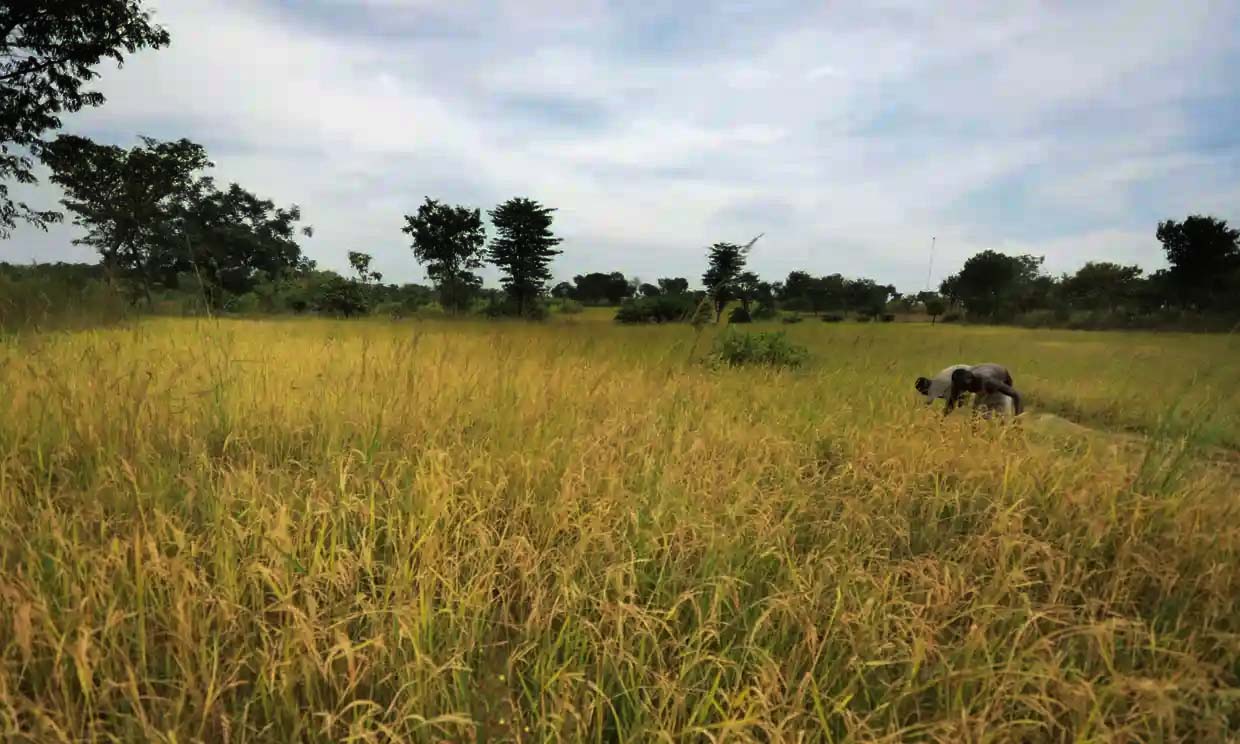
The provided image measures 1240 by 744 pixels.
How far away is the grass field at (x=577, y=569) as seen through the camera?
3.93 feet

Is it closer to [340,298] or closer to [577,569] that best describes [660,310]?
[577,569]

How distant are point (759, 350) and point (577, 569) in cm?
545

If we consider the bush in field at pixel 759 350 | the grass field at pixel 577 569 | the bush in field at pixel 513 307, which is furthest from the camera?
the bush in field at pixel 513 307

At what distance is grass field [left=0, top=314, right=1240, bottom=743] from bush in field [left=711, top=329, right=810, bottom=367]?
3.02 metres

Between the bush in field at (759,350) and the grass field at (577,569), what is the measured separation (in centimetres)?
302

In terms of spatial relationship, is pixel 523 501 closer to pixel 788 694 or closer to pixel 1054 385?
pixel 788 694

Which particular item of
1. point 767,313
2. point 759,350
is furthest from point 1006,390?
point 767,313

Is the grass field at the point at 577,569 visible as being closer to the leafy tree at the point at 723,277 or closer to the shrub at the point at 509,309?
the leafy tree at the point at 723,277

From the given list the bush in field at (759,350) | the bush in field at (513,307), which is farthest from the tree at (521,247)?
the bush in field at (759,350)

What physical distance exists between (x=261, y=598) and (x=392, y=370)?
238cm

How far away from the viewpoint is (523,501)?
200 centimetres

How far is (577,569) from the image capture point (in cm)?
166

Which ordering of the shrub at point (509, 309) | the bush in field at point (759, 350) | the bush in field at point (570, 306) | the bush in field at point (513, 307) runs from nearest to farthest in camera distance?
the bush in field at point (759, 350) → the bush in field at point (570, 306) → the shrub at point (509, 309) → the bush in field at point (513, 307)

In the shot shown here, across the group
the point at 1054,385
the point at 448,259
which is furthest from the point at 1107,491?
the point at 448,259
